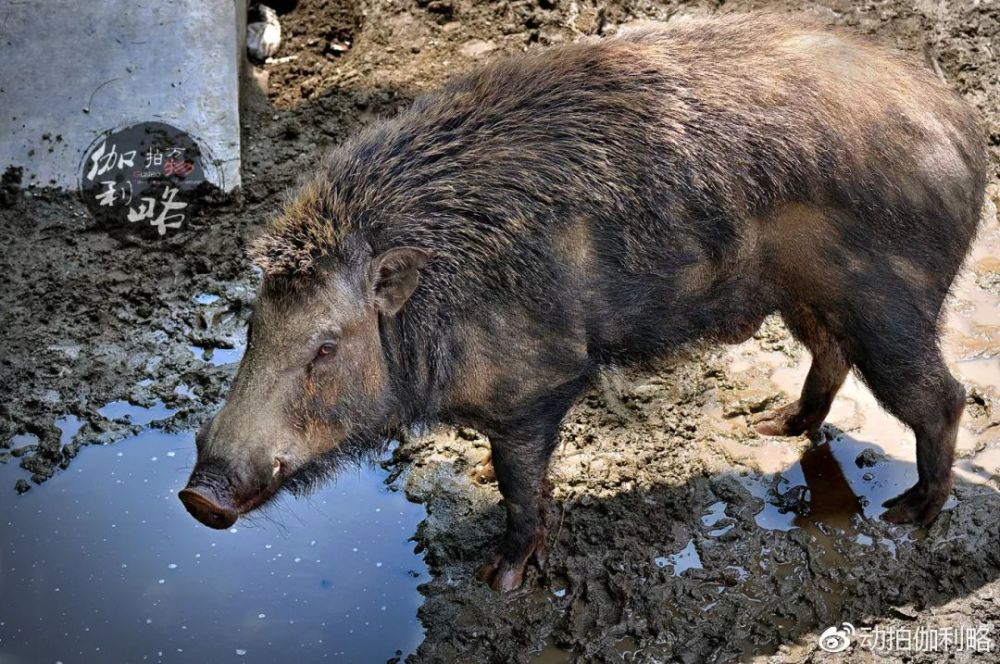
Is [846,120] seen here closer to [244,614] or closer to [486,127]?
[486,127]

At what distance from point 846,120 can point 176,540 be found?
338 centimetres

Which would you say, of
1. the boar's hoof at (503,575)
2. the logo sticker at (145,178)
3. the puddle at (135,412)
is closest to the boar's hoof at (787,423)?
the boar's hoof at (503,575)

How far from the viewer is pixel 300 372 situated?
163 inches

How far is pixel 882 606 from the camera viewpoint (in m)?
4.77

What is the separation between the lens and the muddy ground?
15.6 feet

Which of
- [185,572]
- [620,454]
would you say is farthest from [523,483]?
[185,572]

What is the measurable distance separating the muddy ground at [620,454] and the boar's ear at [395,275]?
139 centimetres

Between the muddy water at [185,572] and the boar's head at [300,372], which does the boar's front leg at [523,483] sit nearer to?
the muddy water at [185,572]

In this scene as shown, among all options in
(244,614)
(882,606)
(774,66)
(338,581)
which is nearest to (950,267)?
(774,66)

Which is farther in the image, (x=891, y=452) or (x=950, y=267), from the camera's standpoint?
(x=891, y=452)

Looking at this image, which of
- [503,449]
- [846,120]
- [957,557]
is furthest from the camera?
[957,557]

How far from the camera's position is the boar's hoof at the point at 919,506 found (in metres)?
5.04

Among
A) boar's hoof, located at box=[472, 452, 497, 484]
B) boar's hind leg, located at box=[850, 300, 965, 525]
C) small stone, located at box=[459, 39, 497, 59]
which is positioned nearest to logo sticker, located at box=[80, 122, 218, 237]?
small stone, located at box=[459, 39, 497, 59]

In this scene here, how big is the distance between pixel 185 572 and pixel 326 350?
57.9 inches
